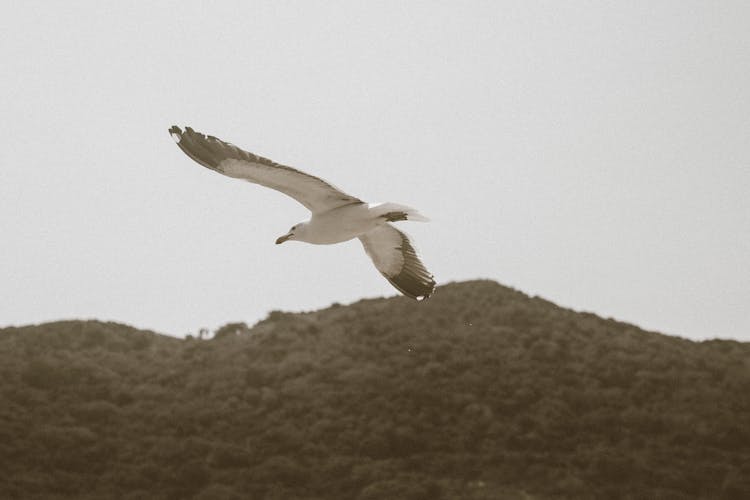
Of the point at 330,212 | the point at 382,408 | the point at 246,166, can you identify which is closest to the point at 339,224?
the point at 330,212

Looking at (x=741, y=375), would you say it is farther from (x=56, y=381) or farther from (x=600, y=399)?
(x=56, y=381)

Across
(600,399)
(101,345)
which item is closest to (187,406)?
(101,345)

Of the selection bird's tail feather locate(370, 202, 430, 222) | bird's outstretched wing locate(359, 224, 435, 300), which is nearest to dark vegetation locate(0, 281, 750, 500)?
bird's outstretched wing locate(359, 224, 435, 300)

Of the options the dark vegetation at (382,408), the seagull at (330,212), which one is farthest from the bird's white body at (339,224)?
the dark vegetation at (382,408)

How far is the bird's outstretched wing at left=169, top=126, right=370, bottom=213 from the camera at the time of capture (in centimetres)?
966

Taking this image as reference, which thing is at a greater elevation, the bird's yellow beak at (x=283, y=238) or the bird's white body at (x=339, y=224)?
the bird's white body at (x=339, y=224)

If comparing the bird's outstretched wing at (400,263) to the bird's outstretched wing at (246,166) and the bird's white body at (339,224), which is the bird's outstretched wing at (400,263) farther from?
the bird's outstretched wing at (246,166)

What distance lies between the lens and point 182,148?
981 cm

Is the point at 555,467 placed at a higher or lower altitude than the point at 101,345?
lower

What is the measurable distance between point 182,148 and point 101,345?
3253cm

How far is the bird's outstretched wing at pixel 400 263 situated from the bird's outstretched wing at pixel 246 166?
150 centimetres

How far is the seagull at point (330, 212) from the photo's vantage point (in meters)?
9.76

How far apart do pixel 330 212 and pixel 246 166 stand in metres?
1.15

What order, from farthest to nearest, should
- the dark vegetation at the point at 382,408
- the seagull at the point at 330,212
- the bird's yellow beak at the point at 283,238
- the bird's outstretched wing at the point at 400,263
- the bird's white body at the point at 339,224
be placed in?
the dark vegetation at the point at 382,408 → the bird's outstretched wing at the point at 400,263 → the bird's yellow beak at the point at 283,238 → the bird's white body at the point at 339,224 → the seagull at the point at 330,212
